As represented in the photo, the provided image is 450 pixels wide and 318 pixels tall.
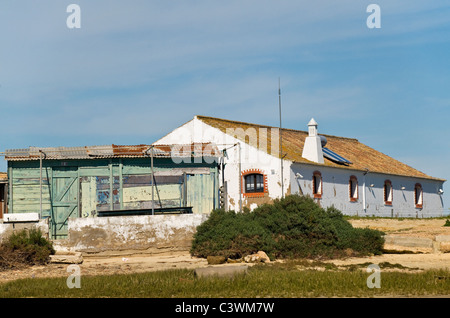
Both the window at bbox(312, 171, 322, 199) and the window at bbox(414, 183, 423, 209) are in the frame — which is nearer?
the window at bbox(312, 171, 322, 199)

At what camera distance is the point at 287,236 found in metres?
20.5

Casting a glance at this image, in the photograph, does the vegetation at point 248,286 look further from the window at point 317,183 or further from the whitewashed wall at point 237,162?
the window at point 317,183

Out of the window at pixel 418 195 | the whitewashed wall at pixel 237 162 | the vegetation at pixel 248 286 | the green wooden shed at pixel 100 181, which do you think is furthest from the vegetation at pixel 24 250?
the window at pixel 418 195

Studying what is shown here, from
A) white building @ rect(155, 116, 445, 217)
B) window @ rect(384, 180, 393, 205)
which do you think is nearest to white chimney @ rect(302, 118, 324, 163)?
white building @ rect(155, 116, 445, 217)

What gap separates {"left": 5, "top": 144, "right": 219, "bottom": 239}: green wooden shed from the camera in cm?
2661

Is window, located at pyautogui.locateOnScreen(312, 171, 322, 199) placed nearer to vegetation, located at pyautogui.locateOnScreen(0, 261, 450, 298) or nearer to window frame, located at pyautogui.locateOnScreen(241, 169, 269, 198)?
window frame, located at pyautogui.locateOnScreen(241, 169, 269, 198)

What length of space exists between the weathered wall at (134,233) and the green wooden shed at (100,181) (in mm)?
3976

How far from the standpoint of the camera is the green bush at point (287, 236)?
1992 centimetres

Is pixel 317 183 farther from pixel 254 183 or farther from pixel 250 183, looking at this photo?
pixel 250 183

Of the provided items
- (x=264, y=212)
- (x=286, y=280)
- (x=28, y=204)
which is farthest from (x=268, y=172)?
(x=286, y=280)

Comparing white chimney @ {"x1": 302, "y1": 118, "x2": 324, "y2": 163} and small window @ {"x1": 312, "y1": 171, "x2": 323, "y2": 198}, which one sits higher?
white chimney @ {"x1": 302, "y1": 118, "x2": 324, "y2": 163}

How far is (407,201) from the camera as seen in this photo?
4056 cm

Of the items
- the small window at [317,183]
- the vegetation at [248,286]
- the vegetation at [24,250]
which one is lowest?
the vegetation at [248,286]

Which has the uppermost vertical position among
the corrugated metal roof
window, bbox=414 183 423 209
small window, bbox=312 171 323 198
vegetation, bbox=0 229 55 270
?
the corrugated metal roof
